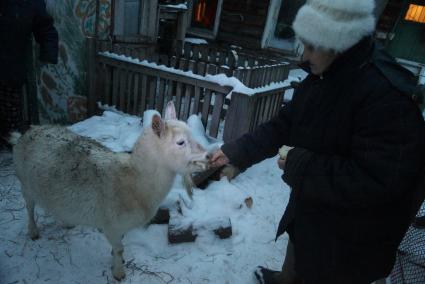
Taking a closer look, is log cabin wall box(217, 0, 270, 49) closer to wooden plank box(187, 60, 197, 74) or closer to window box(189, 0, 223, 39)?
window box(189, 0, 223, 39)

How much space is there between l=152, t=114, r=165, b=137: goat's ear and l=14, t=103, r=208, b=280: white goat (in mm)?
49

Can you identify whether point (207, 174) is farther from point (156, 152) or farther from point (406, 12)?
point (406, 12)

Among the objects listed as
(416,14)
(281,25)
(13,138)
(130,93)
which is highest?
(416,14)

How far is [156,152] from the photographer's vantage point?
8.66ft

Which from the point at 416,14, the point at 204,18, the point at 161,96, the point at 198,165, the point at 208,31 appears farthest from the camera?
the point at 416,14

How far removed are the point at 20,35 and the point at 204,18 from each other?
8979mm

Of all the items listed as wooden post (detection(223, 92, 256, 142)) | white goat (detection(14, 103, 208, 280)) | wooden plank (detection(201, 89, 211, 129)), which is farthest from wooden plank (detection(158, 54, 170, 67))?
white goat (detection(14, 103, 208, 280))

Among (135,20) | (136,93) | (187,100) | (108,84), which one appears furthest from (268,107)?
(135,20)

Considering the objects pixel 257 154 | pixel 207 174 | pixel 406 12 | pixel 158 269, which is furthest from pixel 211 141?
pixel 406 12

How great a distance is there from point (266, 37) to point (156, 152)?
9446 millimetres

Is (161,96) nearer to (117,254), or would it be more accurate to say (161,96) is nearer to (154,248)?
(154,248)

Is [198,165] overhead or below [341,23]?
below

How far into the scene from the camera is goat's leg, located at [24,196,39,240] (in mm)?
3262

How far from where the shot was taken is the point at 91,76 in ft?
20.0
